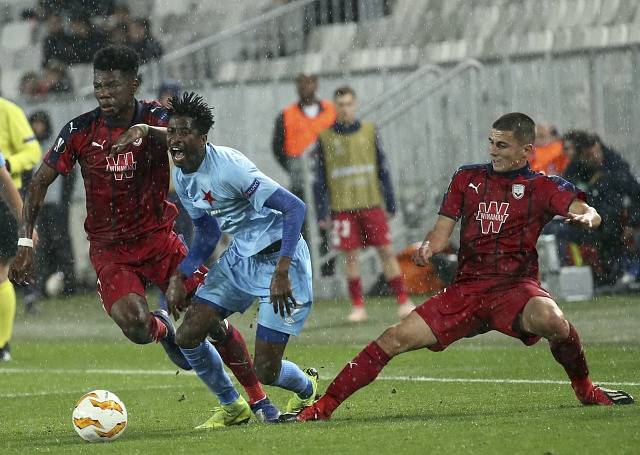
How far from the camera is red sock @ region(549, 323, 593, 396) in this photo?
718 cm

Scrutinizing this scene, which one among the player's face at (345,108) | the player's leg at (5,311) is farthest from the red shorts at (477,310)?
the player's face at (345,108)

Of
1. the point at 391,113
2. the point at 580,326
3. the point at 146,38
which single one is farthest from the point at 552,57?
the point at 146,38

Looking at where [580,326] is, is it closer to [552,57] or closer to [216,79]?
[552,57]

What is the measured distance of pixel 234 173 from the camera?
7.27 m

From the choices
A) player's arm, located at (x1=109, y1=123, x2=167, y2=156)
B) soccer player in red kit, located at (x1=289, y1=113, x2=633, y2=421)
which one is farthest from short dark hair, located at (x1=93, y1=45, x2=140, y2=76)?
soccer player in red kit, located at (x1=289, y1=113, x2=633, y2=421)

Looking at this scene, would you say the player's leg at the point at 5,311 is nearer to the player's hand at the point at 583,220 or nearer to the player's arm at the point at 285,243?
the player's arm at the point at 285,243

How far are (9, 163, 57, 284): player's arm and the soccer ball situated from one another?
920 mm

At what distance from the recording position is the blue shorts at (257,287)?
7.36 m

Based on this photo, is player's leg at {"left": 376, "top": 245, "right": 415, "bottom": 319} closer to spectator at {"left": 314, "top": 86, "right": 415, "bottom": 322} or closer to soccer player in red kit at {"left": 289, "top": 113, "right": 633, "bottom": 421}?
spectator at {"left": 314, "top": 86, "right": 415, "bottom": 322}

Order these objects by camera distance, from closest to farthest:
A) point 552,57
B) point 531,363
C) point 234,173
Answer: point 234,173 → point 531,363 → point 552,57

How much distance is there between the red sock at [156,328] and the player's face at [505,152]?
1990mm

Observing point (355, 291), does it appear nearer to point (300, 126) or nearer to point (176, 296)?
point (300, 126)

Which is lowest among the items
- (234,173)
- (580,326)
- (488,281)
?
(580,326)

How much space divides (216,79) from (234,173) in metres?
12.9
